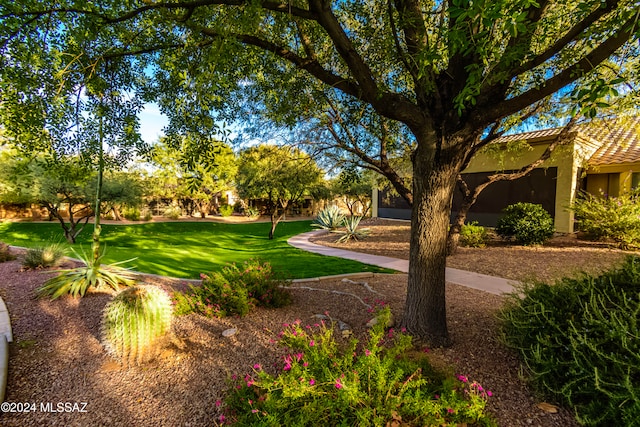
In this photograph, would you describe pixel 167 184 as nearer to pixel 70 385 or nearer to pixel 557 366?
pixel 70 385

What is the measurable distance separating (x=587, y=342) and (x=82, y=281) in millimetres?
7104

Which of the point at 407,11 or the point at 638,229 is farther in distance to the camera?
the point at 638,229

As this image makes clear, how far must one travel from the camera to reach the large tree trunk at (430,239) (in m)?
3.43

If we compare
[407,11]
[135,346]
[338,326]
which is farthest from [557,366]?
[135,346]

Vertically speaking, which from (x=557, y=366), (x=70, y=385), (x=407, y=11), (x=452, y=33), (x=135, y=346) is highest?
(x=407, y=11)

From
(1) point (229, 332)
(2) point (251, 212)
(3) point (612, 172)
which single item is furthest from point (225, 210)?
(3) point (612, 172)

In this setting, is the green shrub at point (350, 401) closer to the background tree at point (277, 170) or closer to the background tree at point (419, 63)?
the background tree at point (419, 63)

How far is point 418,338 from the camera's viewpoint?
3504 mm

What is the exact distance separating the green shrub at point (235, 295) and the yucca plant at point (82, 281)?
177cm

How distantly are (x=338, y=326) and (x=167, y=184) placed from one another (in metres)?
29.0

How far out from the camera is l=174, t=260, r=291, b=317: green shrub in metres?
4.56

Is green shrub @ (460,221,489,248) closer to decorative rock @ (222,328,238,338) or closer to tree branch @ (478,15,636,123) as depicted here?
tree branch @ (478,15,636,123)

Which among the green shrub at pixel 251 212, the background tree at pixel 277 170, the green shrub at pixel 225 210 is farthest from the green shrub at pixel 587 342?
the green shrub at pixel 225 210

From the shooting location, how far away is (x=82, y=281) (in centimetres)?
527
